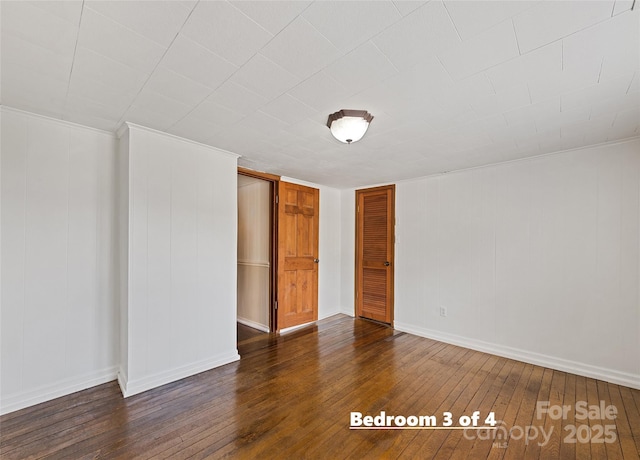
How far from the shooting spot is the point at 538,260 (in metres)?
3.13

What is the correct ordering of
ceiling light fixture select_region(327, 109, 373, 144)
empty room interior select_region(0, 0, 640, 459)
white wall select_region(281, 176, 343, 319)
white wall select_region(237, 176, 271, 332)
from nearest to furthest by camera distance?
1. empty room interior select_region(0, 0, 640, 459)
2. ceiling light fixture select_region(327, 109, 373, 144)
3. white wall select_region(237, 176, 271, 332)
4. white wall select_region(281, 176, 343, 319)

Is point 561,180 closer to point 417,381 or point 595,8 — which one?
point 595,8

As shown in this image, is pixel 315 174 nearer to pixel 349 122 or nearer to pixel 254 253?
pixel 254 253

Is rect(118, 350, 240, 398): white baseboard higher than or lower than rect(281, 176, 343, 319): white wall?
lower

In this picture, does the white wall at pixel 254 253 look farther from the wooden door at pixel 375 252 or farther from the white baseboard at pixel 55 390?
the white baseboard at pixel 55 390

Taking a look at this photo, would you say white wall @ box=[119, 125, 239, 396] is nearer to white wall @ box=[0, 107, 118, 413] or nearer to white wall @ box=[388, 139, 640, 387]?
white wall @ box=[0, 107, 118, 413]

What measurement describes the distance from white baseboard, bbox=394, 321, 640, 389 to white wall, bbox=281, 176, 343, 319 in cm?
139

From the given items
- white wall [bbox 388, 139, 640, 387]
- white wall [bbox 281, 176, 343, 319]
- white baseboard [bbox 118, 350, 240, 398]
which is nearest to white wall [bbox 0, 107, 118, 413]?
white baseboard [bbox 118, 350, 240, 398]

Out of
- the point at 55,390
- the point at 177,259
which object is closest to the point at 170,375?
the point at 55,390

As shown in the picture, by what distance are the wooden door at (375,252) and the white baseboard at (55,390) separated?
3.44 metres

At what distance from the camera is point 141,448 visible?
5.90 ft

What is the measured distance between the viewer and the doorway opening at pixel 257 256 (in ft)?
13.7

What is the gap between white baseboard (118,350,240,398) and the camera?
7.88ft

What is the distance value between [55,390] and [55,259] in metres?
1.07
